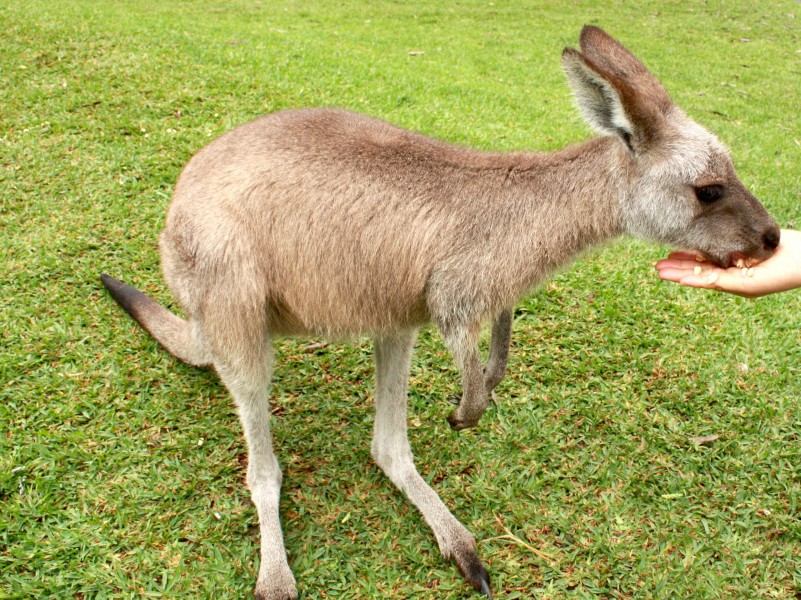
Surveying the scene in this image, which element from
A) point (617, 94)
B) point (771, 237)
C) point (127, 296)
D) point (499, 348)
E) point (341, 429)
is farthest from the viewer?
point (127, 296)

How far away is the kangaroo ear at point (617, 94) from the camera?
93.0 inches

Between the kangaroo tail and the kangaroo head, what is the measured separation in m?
1.97

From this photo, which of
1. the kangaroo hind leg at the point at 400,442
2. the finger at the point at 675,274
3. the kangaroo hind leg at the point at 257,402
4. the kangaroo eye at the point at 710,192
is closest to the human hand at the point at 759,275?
the finger at the point at 675,274

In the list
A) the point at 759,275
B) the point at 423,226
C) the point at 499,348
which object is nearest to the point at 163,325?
the point at 423,226

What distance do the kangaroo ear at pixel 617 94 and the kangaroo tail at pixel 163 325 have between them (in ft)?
6.38

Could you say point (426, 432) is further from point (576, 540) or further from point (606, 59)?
point (606, 59)

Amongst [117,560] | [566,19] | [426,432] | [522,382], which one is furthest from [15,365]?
[566,19]

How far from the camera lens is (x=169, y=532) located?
2797mm

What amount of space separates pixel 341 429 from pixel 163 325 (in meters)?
1.00

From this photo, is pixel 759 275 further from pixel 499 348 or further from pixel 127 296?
pixel 127 296

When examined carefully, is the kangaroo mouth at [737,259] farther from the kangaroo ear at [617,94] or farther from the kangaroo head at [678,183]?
the kangaroo ear at [617,94]

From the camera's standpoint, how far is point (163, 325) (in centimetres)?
342

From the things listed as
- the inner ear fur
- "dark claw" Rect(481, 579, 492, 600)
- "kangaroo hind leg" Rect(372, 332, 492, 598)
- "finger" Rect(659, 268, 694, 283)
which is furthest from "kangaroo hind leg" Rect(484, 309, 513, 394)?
the inner ear fur

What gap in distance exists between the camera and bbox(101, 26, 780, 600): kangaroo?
256 cm
